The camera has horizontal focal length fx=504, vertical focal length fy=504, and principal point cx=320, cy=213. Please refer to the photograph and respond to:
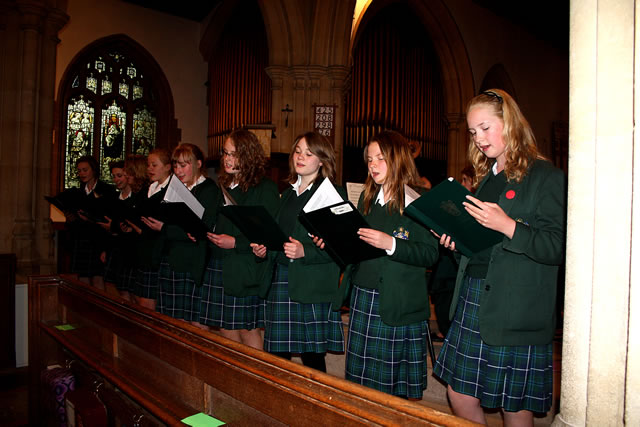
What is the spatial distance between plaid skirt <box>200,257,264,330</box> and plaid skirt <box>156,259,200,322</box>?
27 cm

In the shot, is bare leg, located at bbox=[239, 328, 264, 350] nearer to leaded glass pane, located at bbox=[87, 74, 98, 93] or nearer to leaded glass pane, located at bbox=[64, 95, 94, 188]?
leaded glass pane, located at bbox=[64, 95, 94, 188]

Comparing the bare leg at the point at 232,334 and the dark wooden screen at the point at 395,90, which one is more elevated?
the dark wooden screen at the point at 395,90

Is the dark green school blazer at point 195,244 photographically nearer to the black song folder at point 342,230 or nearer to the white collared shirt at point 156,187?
the white collared shirt at point 156,187

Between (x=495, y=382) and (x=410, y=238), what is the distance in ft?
2.10

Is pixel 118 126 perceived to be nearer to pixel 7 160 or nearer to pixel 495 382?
pixel 7 160

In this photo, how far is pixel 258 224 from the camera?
212 centimetres

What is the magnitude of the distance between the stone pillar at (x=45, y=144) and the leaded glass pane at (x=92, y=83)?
2865 millimetres

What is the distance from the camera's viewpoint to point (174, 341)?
66.4 inches

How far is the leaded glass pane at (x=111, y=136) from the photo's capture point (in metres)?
7.55

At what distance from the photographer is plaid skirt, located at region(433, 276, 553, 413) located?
1.48 meters

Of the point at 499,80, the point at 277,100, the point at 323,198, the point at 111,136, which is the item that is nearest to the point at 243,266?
the point at 323,198

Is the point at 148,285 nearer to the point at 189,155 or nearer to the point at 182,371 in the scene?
the point at 189,155

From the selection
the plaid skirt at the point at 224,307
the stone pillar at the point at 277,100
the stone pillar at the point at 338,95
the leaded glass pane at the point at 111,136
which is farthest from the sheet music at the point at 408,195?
the leaded glass pane at the point at 111,136

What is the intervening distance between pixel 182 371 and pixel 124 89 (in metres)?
7.05
